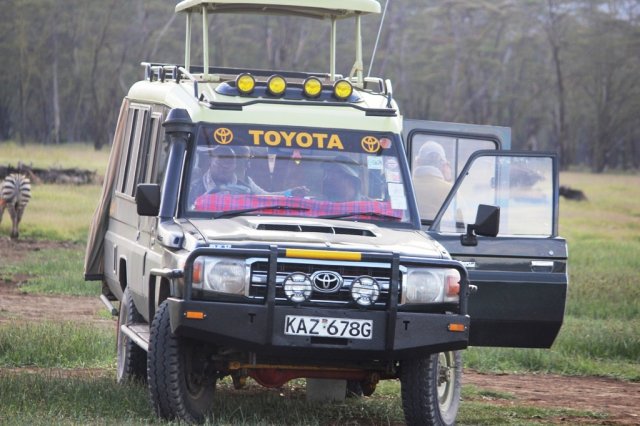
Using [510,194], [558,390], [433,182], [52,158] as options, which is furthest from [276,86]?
[52,158]

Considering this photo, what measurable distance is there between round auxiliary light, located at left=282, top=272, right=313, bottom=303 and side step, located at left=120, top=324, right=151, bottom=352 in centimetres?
121

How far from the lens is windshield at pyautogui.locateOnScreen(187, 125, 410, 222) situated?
797cm

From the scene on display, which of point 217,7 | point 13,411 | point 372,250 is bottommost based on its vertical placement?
point 13,411

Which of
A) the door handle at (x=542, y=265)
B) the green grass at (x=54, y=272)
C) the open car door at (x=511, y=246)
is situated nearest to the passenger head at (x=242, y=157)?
the open car door at (x=511, y=246)

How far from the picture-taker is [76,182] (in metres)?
32.8

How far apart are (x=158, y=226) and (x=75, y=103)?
59454 mm

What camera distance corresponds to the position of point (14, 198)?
24.1 m

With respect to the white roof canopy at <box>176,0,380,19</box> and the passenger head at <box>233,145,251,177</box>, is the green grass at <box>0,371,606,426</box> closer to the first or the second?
the passenger head at <box>233,145,251,177</box>

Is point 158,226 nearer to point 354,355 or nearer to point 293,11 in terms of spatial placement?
point 354,355

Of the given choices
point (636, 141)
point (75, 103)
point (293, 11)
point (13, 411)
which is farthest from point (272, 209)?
point (636, 141)

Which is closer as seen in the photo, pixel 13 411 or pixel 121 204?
pixel 13 411

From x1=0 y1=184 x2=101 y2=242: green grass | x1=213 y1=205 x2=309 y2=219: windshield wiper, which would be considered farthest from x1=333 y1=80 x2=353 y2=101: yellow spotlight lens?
x1=0 y1=184 x2=101 y2=242: green grass

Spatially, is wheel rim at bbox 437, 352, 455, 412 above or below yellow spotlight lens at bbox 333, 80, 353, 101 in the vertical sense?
below

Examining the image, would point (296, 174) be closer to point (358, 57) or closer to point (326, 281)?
point (326, 281)
